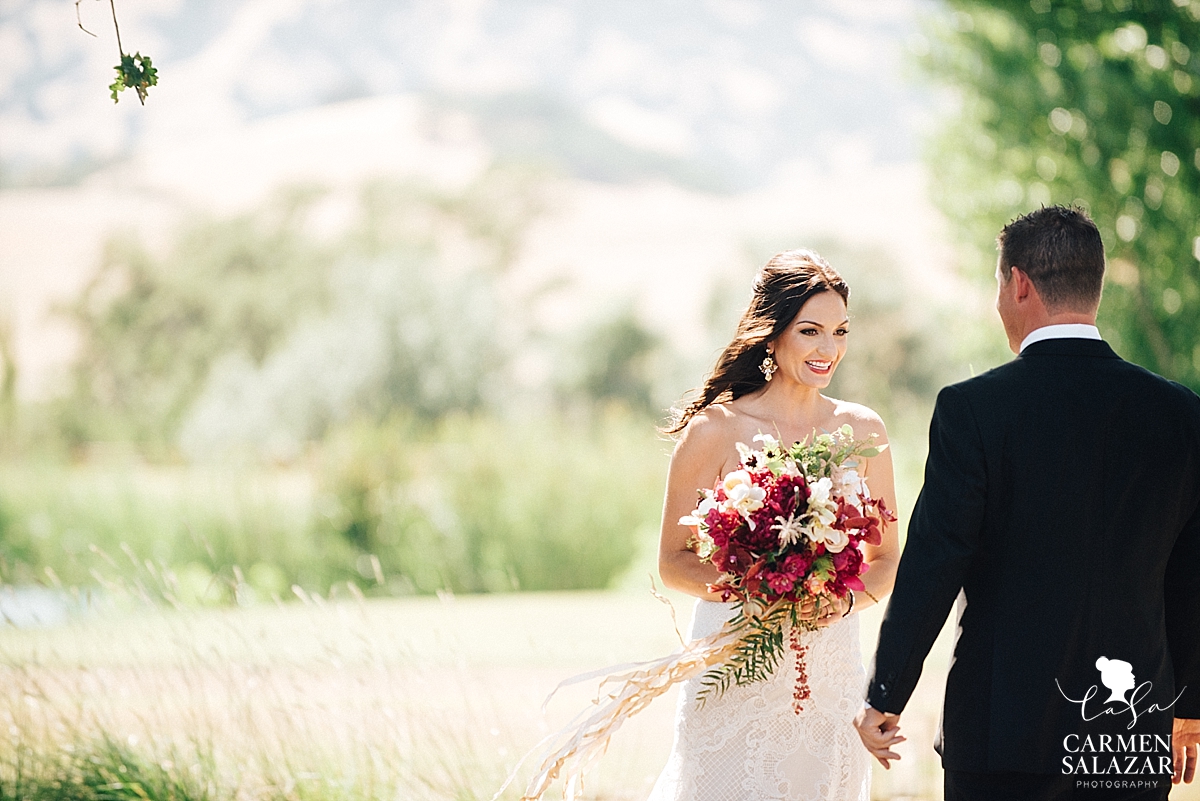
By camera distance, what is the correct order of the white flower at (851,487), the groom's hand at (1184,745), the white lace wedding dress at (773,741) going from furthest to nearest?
the white lace wedding dress at (773,741), the white flower at (851,487), the groom's hand at (1184,745)

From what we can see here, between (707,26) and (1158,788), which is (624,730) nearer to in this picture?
(1158,788)

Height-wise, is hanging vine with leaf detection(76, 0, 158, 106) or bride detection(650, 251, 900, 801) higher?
hanging vine with leaf detection(76, 0, 158, 106)

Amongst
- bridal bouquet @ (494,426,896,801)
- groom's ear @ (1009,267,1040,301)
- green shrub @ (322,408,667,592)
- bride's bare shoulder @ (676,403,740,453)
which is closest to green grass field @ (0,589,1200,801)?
bridal bouquet @ (494,426,896,801)

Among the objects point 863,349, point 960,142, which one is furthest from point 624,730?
point 863,349

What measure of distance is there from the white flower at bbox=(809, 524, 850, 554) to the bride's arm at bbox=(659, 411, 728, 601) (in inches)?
23.9

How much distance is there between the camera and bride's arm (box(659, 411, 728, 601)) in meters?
3.78

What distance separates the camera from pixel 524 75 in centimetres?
11181

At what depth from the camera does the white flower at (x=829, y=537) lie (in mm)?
3215

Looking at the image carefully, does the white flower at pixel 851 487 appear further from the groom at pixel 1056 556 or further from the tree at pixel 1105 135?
the tree at pixel 1105 135

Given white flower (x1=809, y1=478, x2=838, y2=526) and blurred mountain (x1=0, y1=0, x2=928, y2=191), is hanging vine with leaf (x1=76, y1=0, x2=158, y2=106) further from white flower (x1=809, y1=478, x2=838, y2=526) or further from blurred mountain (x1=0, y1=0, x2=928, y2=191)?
blurred mountain (x1=0, y1=0, x2=928, y2=191)

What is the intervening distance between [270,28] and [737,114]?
49.4 m

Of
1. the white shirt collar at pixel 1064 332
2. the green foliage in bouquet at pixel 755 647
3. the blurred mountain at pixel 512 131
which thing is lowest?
the green foliage in bouquet at pixel 755 647

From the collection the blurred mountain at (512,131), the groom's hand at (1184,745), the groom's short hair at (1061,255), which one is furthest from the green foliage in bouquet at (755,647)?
the blurred mountain at (512,131)

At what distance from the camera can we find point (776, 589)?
10.7 ft
